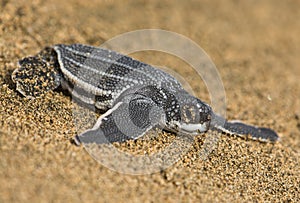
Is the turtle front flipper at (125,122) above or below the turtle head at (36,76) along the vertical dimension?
below

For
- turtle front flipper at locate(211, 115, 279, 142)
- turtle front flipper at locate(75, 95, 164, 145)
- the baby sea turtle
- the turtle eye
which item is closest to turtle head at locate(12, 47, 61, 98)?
the baby sea turtle

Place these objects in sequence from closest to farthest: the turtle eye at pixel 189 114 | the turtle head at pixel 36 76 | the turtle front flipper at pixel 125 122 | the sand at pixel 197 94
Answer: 1. the sand at pixel 197 94
2. the turtle front flipper at pixel 125 122
3. the turtle eye at pixel 189 114
4. the turtle head at pixel 36 76

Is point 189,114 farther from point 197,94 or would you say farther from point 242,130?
point 197,94

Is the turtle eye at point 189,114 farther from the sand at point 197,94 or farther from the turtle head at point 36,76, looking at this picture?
the turtle head at point 36,76

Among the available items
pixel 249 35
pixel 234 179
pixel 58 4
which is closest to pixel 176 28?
pixel 249 35

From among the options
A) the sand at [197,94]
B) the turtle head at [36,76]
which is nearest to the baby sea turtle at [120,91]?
the turtle head at [36,76]

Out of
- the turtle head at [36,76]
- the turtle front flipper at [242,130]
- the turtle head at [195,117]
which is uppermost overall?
the turtle head at [36,76]

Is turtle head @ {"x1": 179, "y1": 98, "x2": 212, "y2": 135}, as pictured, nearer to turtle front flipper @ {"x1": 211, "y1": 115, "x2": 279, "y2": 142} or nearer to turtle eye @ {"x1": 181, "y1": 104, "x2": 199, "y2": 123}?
turtle eye @ {"x1": 181, "y1": 104, "x2": 199, "y2": 123}
